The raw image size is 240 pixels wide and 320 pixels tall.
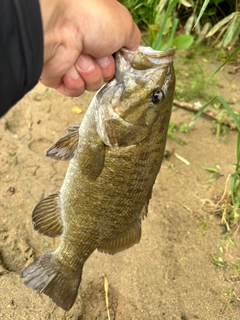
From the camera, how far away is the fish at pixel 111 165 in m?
1.76

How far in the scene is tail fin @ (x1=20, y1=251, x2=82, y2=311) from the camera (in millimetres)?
2105

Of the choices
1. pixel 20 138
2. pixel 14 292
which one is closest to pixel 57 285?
pixel 14 292

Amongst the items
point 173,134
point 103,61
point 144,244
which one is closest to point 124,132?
point 103,61

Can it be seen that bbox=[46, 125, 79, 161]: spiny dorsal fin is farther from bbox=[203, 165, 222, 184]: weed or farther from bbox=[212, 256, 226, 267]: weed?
bbox=[203, 165, 222, 184]: weed

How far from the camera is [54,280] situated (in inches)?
84.0

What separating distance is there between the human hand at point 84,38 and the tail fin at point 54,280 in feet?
3.02

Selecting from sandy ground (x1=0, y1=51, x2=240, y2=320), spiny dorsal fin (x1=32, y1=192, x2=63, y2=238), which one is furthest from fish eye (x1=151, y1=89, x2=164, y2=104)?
sandy ground (x1=0, y1=51, x2=240, y2=320)

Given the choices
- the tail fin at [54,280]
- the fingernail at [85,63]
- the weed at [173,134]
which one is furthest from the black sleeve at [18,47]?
the weed at [173,134]

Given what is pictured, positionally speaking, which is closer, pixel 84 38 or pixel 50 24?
pixel 50 24

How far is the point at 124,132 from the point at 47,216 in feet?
2.11

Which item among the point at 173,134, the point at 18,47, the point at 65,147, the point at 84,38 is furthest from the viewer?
the point at 173,134

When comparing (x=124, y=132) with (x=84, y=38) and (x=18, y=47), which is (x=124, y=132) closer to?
(x=84, y=38)

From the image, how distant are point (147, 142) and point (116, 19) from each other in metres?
0.51

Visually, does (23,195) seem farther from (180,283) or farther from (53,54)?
(53,54)
